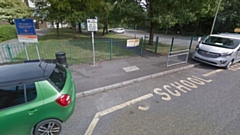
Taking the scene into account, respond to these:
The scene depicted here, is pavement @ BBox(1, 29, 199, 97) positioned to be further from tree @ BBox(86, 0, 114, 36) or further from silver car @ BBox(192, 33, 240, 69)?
tree @ BBox(86, 0, 114, 36)

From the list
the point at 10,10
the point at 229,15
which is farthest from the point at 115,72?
the point at 10,10

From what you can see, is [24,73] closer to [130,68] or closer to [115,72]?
[115,72]

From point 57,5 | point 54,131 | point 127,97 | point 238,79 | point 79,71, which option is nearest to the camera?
point 54,131

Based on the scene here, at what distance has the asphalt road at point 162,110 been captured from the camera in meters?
2.97

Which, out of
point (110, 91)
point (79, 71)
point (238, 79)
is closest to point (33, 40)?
Result: point (79, 71)

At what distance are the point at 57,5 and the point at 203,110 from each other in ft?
49.7

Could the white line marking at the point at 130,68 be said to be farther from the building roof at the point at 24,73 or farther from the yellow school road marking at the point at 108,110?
the building roof at the point at 24,73

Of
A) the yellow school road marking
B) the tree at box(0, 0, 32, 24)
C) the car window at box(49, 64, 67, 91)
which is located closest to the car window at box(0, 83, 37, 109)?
the car window at box(49, 64, 67, 91)

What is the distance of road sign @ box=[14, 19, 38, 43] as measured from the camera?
4902 millimetres

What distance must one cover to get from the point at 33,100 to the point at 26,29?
12.6 ft

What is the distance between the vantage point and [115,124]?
3115mm

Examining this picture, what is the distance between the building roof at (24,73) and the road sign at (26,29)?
105 inches

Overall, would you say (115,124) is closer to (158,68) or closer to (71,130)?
(71,130)

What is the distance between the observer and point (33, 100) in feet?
7.73
